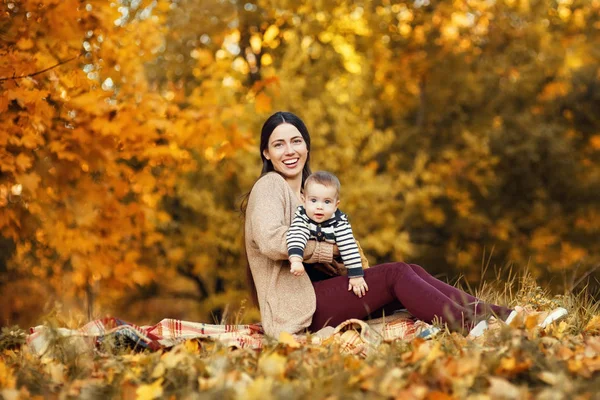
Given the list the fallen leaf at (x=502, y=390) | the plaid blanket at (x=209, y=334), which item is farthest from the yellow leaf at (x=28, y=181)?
the fallen leaf at (x=502, y=390)

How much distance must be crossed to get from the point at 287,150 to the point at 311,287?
0.77 m

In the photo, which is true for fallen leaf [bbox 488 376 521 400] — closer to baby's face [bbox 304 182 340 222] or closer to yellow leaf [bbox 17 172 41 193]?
baby's face [bbox 304 182 340 222]

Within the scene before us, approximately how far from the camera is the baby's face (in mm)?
3684

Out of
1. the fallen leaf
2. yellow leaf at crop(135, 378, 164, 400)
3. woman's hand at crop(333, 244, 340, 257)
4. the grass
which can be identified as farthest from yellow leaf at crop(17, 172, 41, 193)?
the fallen leaf

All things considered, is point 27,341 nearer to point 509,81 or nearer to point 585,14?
point 509,81

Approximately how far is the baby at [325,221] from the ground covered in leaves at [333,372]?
685 mm

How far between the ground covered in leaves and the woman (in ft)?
1.57

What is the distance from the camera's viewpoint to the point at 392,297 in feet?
12.6

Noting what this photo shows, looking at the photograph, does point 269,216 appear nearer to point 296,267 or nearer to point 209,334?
point 296,267

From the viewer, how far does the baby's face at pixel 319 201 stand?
12.1ft

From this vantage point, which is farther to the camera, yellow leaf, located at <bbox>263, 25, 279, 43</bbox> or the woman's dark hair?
yellow leaf, located at <bbox>263, 25, 279, 43</bbox>

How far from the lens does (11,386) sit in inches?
101

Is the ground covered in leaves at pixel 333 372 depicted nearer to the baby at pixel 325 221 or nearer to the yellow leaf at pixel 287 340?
the yellow leaf at pixel 287 340

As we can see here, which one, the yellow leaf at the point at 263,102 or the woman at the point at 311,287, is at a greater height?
the yellow leaf at the point at 263,102
